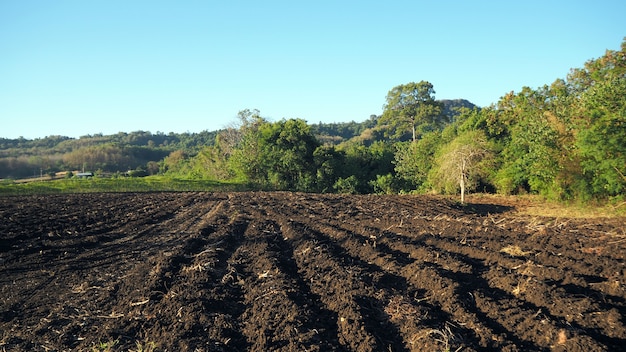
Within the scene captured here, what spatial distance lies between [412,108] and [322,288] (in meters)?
46.3

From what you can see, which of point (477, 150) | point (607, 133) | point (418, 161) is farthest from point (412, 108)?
point (607, 133)

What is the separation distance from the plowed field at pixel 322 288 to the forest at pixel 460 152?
200 inches

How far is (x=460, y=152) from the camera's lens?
73.2 ft

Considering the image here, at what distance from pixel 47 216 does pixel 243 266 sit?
45.8 ft

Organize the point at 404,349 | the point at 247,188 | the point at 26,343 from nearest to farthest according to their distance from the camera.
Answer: the point at 404,349
the point at 26,343
the point at 247,188

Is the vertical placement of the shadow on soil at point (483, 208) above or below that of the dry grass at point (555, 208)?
below

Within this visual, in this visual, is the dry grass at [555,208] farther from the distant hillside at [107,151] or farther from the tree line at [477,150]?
the distant hillside at [107,151]

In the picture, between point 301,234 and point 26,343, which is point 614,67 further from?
point 26,343

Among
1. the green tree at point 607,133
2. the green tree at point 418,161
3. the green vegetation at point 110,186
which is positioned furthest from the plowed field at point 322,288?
the green vegetation at point 110,186

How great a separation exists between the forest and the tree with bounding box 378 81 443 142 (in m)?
0.12

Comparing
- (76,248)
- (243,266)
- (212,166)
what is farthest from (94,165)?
(243,266)

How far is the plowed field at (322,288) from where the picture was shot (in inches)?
225

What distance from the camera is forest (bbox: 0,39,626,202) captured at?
18078 millimetres

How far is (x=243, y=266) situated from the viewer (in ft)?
32.3
